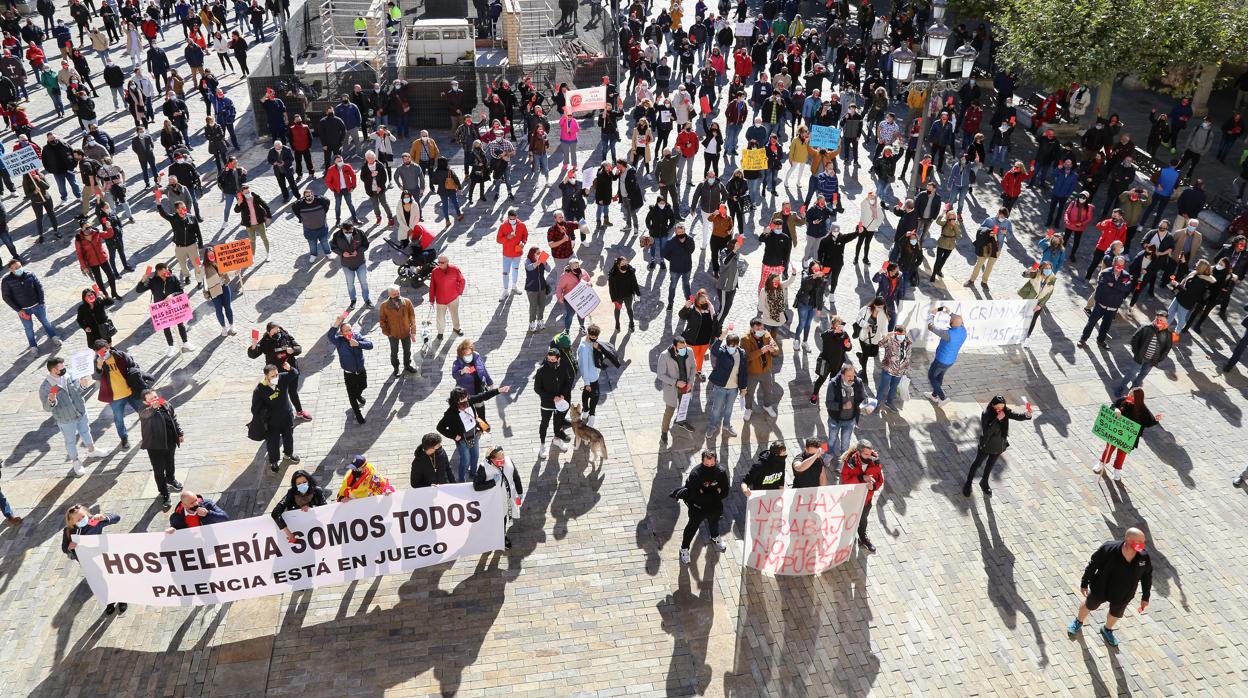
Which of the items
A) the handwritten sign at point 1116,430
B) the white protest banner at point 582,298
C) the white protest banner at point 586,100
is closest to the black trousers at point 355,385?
the white protest banner at point 582,298

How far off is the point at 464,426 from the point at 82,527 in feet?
13.3

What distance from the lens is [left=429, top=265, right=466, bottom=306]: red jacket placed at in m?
14.9

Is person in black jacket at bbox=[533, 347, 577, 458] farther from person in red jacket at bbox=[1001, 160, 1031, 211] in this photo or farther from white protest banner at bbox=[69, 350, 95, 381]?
person in red jacket at bbox=[1001, 160, 1031, 211]

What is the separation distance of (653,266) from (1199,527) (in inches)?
386

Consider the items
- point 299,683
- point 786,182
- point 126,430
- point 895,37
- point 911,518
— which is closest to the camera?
point 299,683

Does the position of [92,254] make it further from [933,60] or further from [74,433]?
[933,60]

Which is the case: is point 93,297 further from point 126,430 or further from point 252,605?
point 252,605

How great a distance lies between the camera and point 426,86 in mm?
25594

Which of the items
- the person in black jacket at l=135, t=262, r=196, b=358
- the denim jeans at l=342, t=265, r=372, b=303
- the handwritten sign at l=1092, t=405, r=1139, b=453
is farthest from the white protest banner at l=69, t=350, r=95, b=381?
the handwritten sign at l=1092, t=405, r=1139, b=453

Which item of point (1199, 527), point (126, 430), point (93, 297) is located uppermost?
point (93, 297)

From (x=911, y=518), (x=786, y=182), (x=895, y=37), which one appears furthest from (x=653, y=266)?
(x=895, y=37)

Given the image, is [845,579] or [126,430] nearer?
[845,579]

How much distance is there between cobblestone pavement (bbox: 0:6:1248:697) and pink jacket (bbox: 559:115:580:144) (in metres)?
7.74

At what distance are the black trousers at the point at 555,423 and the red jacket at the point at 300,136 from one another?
Result: 12499 millimetres
